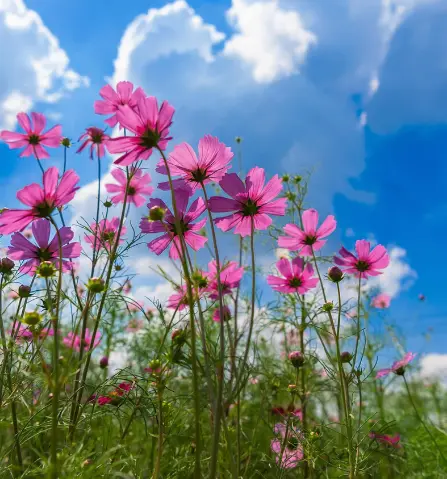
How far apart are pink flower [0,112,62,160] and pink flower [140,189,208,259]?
998 mm

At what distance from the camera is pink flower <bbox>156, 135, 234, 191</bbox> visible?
0.91m

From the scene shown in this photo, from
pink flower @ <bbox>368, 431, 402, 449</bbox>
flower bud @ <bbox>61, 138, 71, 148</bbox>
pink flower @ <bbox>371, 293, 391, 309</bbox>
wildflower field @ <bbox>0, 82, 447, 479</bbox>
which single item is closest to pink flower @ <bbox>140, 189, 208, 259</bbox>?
wildflower field @ <bbox>0, 82, 447, 479</bbox>

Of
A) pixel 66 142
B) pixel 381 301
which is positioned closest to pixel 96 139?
pixel 66 142

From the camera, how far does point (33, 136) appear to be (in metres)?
1.80

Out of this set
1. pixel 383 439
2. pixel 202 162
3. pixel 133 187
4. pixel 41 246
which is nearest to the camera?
pixel 202 162

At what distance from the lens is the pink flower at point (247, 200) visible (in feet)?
3.02

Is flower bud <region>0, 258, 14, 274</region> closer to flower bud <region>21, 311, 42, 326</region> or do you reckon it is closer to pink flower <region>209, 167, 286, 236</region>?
flower bud <region>21, 311, 42, 326</region>

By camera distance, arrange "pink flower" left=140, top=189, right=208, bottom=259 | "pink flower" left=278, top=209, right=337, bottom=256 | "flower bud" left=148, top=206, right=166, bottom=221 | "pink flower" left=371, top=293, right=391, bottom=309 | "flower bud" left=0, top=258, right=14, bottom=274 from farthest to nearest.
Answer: "pink flower" left=371, top=293, right=391, bottom=309
"pink flower" left=278, top=209, right=337, bottom=256
"flower bud" left=0, top=258, right=14, bottom=274
"pink flower" left=140, top=189, right=208, bottom=259
"flower bud" left=148, top=206, right=166, bottom=221

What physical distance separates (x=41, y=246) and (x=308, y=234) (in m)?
0.73

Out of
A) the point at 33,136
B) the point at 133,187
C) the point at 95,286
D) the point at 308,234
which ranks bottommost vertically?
the point at 95,286

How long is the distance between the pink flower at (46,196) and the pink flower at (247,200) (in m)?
0.29

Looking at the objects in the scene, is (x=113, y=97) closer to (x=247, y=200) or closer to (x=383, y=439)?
(x=247, y=200)

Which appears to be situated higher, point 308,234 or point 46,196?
point 308,234

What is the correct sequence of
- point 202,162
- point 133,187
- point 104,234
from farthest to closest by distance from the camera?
point 133,187 → point 104,234 → point 202,162
